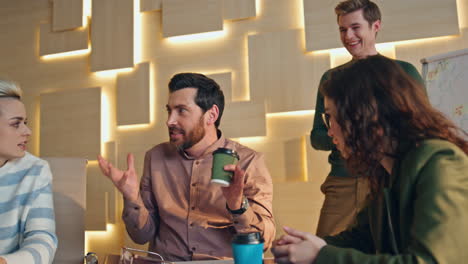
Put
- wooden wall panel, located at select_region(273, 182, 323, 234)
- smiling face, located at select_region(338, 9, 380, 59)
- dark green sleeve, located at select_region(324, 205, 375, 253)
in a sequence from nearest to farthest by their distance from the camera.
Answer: dark green sleeve, located at select_region(324, 205, 375, 253), smiling face, located at select_region(338, 9, 380, 59), wooden wall panel, located at select_region(273, 182, 323, 234)

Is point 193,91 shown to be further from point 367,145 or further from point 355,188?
point 367,145

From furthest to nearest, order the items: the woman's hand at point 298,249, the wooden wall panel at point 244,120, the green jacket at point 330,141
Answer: the wooden wall panel at point 244,120 → the green jacket at point 330,141 → the woman's hand at point 298,249

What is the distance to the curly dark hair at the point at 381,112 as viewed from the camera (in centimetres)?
84

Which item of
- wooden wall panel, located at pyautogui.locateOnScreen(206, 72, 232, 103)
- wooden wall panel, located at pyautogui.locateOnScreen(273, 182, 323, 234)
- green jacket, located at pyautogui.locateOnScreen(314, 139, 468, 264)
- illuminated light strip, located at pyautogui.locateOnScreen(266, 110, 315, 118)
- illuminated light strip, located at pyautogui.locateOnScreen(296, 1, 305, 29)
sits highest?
illuminated light strip, located at pyautogui.locateOnScreen(296, 1, 305, 29)

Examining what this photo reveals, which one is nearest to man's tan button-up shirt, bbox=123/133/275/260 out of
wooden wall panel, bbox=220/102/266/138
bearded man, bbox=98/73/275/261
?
bearded man, bbox=98/73/275/261

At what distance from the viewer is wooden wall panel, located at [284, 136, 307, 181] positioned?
7.71 ft

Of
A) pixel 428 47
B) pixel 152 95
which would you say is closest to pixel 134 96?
pixel 152 95

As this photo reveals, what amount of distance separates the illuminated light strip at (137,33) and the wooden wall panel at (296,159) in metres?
1.17

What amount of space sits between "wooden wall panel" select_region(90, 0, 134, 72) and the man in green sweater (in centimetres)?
148

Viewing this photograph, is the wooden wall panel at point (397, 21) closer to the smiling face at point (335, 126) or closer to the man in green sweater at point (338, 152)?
the man in green sweater at point (338, 152)

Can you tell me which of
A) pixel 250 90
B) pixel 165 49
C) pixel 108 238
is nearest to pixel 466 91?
pixel 250 90

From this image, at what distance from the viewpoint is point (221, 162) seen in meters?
1.18

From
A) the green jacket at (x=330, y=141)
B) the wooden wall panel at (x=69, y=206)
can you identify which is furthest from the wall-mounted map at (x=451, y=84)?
the wooden wall panel at (x=69, y=206)

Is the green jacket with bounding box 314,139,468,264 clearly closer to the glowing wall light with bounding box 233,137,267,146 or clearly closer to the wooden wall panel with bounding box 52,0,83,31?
the glowing wall light with bounding box 233,137,267,146
